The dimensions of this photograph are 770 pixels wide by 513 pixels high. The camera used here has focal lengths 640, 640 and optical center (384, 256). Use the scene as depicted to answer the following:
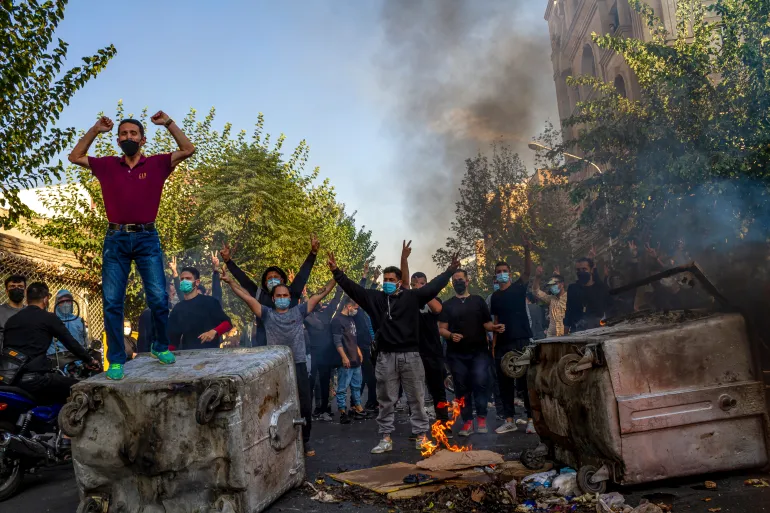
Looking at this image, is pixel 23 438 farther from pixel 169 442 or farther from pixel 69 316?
pixel 69 316

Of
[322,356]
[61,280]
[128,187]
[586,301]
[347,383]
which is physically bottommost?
[347,383]

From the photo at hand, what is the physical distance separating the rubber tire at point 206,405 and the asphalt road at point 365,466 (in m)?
1.09

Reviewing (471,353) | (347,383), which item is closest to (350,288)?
(471,353)

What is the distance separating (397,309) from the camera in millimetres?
7242

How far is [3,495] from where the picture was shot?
18.2 feet

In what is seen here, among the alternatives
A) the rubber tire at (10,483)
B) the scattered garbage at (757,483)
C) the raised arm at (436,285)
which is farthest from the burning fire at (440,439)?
the rubber tire at (10,483)

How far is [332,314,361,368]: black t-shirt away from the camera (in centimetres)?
1059

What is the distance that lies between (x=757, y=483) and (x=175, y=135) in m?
5.00

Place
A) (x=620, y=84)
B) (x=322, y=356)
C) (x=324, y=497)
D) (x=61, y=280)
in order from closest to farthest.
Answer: (x=324, y=497)
(x=322, y=356)
(x=61, y=280)
(x=620, y=84)

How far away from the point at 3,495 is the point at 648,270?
8150 millimetres

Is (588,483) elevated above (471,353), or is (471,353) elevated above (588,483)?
(471,353)

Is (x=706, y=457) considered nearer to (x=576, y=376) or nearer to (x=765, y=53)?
(x=576, y=376)

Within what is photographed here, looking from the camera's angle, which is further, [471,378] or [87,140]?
[471,378]

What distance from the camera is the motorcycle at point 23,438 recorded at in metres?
→ 5.58
